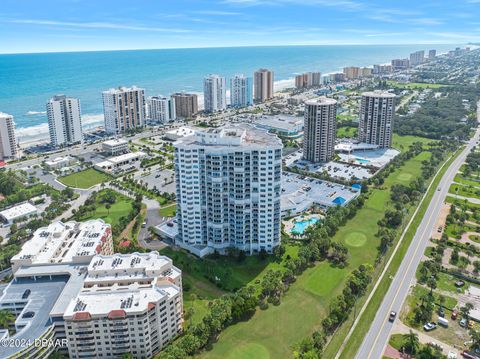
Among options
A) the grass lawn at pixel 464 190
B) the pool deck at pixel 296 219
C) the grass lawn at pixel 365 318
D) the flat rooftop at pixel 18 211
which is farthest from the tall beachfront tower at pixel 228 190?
the grass lawn at pixel 464 190

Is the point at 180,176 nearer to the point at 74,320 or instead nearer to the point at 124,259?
the point at 124,259

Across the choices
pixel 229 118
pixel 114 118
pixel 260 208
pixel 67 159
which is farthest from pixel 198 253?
pixel 229 118

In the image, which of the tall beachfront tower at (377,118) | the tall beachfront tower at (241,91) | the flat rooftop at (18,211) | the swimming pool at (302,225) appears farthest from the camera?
the tall beachfront tower at (241,91)

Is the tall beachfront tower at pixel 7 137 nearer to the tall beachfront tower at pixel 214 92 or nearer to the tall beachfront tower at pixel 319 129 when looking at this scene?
the tall beachfront tower at pixel 319 129

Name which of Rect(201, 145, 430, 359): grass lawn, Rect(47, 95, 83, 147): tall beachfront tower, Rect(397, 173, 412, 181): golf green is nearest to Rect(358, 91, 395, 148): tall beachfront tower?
Rect(397, 173, 412, 181): golf green

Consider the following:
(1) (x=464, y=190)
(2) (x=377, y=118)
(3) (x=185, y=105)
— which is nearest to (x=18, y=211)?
(1) (x=464, y=190)

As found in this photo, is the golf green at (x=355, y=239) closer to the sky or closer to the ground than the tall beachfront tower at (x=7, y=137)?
closer to the ground
